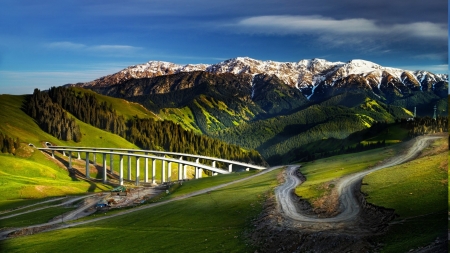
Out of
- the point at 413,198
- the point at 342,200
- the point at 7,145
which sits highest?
the point at 7,145

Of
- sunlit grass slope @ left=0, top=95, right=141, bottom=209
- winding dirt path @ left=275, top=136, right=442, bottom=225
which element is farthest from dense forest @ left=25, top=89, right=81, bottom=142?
winding dirt path @ left=275, top=136, right=442, bottom=225

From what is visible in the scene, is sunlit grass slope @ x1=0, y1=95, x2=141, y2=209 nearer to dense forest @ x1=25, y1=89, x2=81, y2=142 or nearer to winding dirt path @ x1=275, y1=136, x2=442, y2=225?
dense forest @ x1=25, y1=89, x2=81, y2=142

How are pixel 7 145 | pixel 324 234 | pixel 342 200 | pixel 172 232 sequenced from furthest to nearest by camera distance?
pixel 7 145
pixel 172 232
pixel 342 200
pixel 324 234

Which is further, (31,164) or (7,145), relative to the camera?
(7,145)

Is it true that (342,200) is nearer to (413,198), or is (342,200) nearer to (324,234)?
(413,198)

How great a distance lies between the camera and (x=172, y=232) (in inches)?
1730

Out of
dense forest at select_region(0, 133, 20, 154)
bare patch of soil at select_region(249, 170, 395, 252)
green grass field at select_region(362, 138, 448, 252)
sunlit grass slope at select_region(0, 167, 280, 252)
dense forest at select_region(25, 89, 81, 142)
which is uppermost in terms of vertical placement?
dense forest at select_region(25, 89, 81, 142)

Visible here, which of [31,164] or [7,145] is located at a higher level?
[7,145]

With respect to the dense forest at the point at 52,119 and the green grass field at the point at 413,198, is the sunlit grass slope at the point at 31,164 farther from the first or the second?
the green grass field at the point at 413,198

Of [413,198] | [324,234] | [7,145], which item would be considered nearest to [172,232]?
[324,234]

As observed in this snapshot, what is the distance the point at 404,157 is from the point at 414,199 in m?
29.4

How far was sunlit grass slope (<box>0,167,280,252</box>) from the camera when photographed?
38.2 meters

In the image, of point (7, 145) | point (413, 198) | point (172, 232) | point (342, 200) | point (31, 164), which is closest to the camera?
point (413, 198)

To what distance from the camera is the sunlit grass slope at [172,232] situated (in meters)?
38.2
